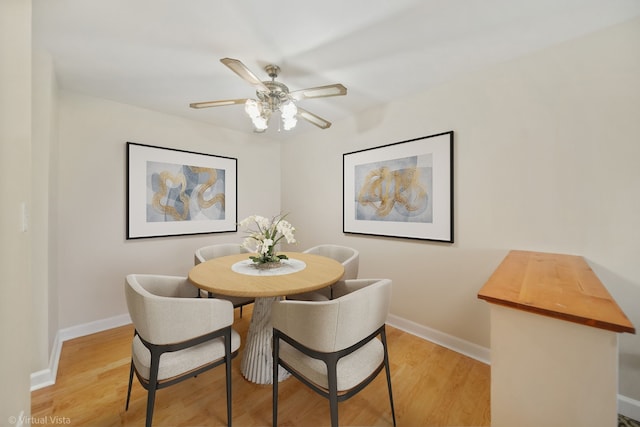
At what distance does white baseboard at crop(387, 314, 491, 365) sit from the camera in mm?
2039

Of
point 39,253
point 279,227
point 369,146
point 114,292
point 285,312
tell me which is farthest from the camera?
point 369,146

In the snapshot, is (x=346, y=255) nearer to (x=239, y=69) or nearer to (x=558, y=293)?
(x=558, y=293)

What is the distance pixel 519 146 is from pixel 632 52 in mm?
698

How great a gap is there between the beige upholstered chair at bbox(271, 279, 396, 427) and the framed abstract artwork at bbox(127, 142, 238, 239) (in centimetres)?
218

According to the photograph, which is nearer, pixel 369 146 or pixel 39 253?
pixel 39 253

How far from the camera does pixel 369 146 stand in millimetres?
2775

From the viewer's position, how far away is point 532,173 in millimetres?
1798

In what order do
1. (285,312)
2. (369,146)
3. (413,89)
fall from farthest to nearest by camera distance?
(369,146), (413,89), (285,312)

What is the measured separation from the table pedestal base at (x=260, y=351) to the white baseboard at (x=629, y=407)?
2101mm

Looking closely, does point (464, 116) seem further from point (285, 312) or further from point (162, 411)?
point (162, 411)

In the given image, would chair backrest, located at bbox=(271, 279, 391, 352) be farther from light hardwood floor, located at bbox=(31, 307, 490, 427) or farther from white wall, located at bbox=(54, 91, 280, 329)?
white wall, located at bbox=(54, 91, 280, 329)

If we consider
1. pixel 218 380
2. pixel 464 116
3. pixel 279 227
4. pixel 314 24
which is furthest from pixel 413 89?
pixel 218 380

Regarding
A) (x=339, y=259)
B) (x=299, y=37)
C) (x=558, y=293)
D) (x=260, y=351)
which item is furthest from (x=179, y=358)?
(x=299, y=37)

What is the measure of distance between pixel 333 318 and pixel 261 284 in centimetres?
55
